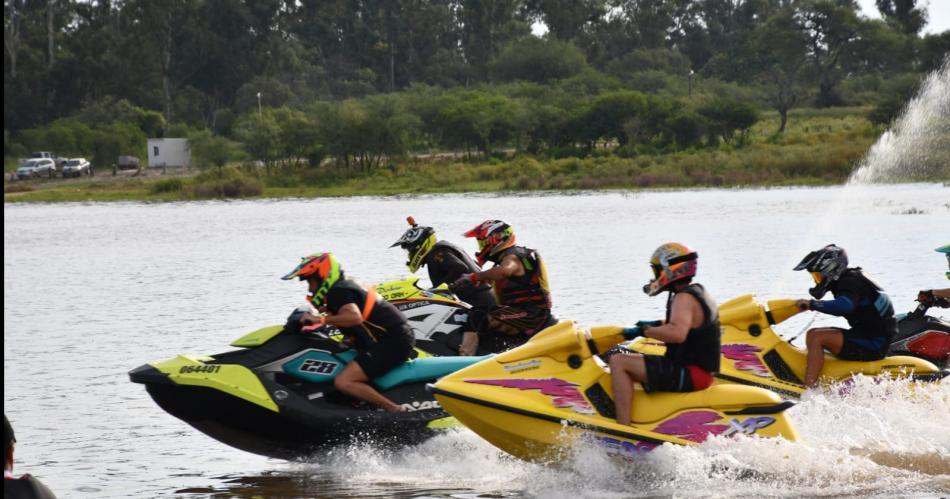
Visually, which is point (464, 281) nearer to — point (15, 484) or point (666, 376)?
point (666, 376)

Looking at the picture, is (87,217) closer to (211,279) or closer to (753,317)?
(211,279)

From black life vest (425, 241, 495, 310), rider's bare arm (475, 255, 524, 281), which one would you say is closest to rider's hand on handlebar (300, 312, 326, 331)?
rider's bare arm (475, 255, 524, 281)

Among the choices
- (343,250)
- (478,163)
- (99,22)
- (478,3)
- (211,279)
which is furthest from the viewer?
(478,3)

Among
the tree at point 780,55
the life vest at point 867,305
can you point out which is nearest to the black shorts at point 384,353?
the life vest at point 867,305

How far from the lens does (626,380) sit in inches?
386

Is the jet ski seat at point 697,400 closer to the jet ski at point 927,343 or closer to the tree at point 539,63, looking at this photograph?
the jet ski at point 927,343

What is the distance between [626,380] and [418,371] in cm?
216

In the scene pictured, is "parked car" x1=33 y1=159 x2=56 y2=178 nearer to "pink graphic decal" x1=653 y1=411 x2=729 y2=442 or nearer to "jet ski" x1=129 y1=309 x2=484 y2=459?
"jet ski" x1=129 y1=309 x2=484 y2=459

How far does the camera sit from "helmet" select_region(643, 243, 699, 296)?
9539 millimetres

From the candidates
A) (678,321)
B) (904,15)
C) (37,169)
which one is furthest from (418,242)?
(904,15)

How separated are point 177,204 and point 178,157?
24.5m

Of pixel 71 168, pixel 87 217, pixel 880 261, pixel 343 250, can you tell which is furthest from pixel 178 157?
pixel 880 261

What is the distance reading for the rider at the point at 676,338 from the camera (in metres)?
9.48

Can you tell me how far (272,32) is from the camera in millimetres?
117125
